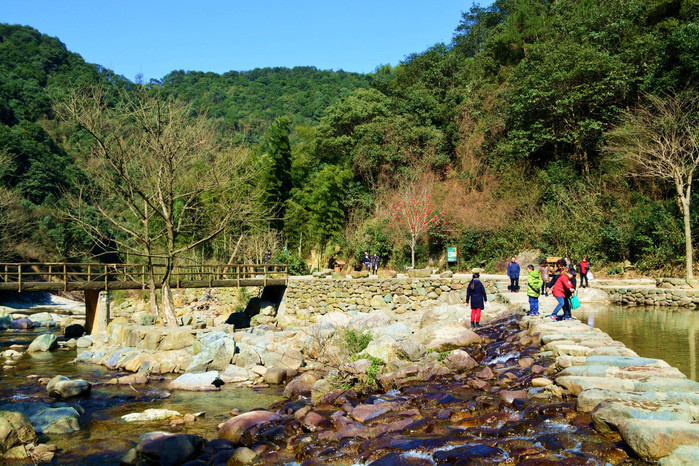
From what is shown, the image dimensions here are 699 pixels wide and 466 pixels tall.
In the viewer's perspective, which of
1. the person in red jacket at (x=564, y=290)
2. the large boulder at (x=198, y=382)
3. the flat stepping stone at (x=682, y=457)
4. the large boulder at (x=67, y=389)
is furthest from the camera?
the person in red jacket at (x=564, y=290)

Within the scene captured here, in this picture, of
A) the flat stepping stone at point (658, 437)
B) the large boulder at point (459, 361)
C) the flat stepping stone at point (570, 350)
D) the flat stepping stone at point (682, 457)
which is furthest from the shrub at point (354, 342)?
the flat stepping stone at point (682, 457)

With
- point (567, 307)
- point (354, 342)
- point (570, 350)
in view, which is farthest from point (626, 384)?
point (354, 342)

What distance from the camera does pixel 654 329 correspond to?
11.2 m

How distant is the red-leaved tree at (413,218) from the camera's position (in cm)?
2555

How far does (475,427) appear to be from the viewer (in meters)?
5.70

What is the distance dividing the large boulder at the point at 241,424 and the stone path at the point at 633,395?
3825 mm

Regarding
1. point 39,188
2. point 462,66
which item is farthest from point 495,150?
point 39,188

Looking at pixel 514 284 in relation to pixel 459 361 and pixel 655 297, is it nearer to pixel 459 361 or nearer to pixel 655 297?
pixel 655 297

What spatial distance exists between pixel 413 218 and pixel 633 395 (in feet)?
67.2

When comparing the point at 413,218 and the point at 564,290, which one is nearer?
the point at 564,290

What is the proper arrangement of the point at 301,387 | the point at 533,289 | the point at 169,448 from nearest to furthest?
the point at 169,448 → the point at 301,387 → the point at 533,289

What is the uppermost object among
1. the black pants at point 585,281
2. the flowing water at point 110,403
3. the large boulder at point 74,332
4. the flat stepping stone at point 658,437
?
the black pants at point 585,281

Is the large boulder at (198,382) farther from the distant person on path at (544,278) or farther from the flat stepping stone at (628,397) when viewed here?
the distant person on path at (544,278)

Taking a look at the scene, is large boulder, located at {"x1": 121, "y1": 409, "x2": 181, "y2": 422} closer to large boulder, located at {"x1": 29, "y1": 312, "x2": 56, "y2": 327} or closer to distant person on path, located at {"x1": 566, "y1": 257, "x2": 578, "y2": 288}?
distant person on path, located at {"x1": 566, "y1": 257, "x2": 578, "y2": 288}
